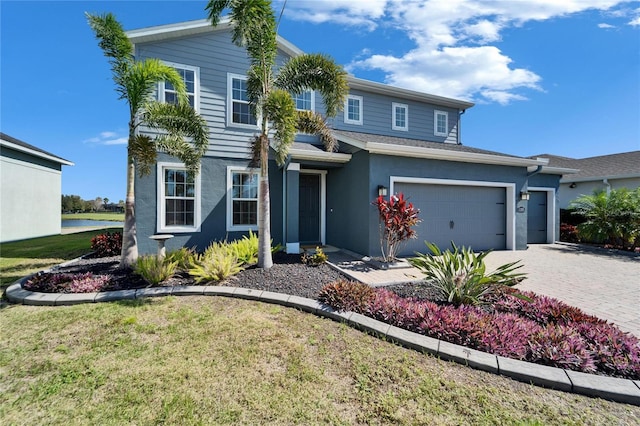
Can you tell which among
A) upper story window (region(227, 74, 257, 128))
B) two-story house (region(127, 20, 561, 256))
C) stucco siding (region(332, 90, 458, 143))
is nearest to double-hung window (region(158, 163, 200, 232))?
two-story house (region(127, 20, 561, 256))

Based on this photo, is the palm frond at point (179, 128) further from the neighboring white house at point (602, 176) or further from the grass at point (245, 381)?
the neighboring white house at point (602, 176)

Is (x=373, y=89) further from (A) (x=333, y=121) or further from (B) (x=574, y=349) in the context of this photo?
(B) (x=574, y=349)

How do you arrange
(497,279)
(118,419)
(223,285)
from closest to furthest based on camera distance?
(118,419) → (497,279) → (223,285)

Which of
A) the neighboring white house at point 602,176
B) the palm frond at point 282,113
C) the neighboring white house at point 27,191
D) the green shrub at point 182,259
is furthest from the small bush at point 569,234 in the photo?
the neighboring white house at point 27,191

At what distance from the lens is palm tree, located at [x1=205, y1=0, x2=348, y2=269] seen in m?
5.70

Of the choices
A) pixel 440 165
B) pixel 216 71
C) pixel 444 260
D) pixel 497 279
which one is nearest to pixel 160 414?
pixel 444 260

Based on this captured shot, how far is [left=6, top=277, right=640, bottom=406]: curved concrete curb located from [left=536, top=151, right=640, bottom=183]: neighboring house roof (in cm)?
1428

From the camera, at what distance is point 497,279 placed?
442 cm

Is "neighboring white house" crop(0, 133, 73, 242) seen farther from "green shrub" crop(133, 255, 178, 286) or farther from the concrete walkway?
the concrete walkway

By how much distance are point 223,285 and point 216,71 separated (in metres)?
7.42

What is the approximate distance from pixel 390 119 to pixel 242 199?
7.36 metres

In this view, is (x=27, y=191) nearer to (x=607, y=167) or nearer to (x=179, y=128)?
(x=179, y=128)

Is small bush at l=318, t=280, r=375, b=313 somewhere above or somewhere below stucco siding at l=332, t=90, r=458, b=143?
below

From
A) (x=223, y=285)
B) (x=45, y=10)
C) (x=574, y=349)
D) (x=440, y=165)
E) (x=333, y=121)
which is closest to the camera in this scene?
(x=574, y=349)
